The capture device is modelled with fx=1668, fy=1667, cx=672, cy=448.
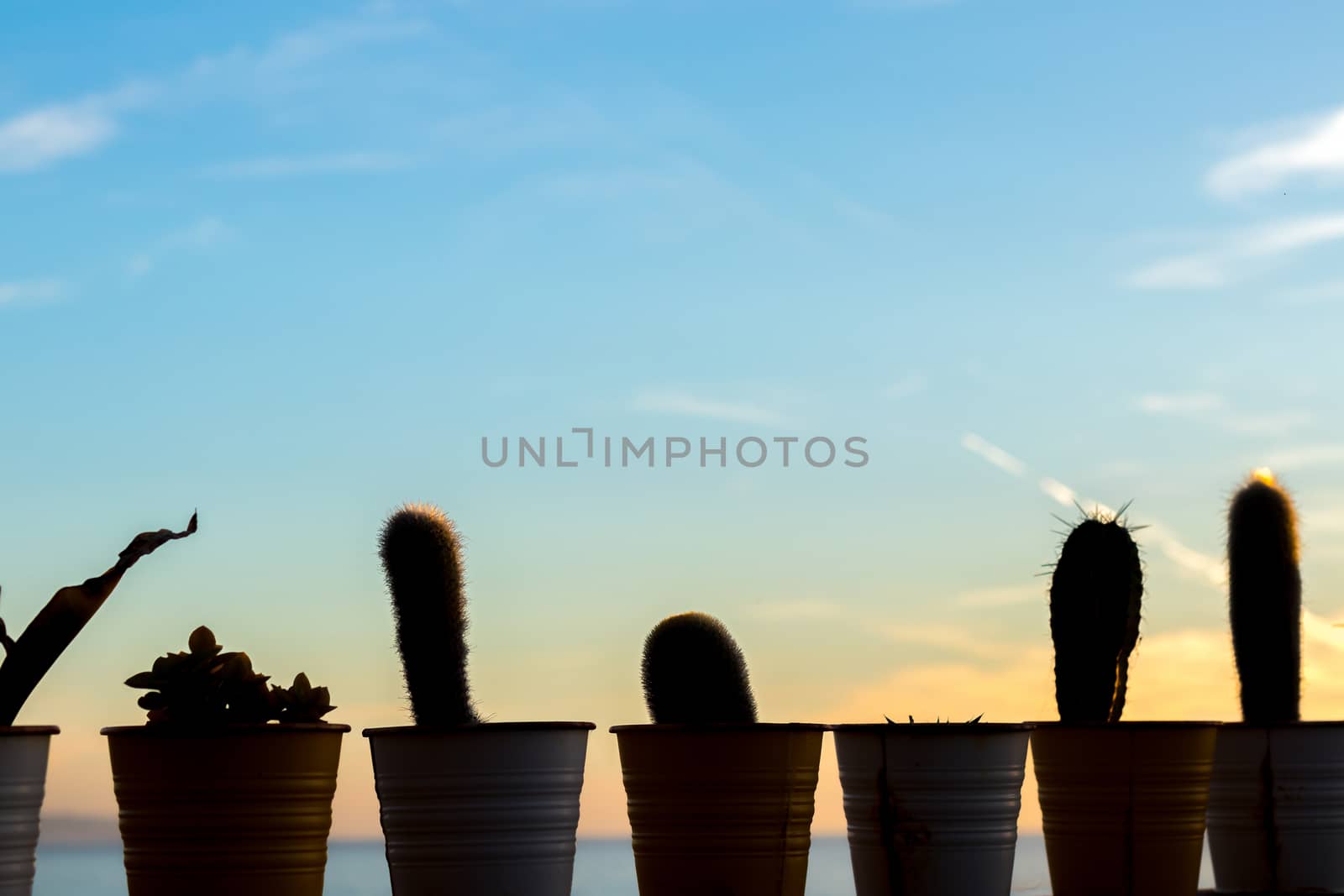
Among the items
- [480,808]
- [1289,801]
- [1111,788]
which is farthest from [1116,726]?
[480,808]

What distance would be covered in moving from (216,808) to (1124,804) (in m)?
3.28

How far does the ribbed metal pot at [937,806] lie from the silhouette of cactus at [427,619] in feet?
4.73

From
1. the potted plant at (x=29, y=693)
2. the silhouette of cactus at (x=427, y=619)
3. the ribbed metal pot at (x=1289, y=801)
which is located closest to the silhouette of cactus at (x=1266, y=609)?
the ribbed metal pot at (x=1289, y=801)

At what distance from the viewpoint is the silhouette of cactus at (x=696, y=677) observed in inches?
223

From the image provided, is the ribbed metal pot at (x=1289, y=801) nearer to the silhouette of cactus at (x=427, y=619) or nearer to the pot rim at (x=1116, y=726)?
the pot rim at (x=1116, y=726)

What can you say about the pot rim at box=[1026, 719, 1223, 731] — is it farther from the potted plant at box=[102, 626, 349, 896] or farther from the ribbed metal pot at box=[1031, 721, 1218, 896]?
the potted plant at box=[102, 626, 349, 896]

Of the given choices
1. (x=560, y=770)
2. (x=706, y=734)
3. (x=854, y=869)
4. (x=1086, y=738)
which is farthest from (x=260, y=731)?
(x=1086, y=738)

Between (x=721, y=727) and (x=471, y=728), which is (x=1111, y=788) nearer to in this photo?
(x=721, y=727)

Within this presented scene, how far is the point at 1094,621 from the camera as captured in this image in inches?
254

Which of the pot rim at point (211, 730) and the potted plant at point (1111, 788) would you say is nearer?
the pot rim at point (211, 730)

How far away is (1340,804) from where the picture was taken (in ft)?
23.2

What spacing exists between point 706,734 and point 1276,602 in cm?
309

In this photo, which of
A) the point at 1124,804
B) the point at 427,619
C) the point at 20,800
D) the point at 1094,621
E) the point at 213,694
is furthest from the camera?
the point at 1094,621

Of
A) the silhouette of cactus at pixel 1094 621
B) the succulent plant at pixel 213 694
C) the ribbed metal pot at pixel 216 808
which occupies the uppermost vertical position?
the silhouette of cactus at pixel 1094 621
